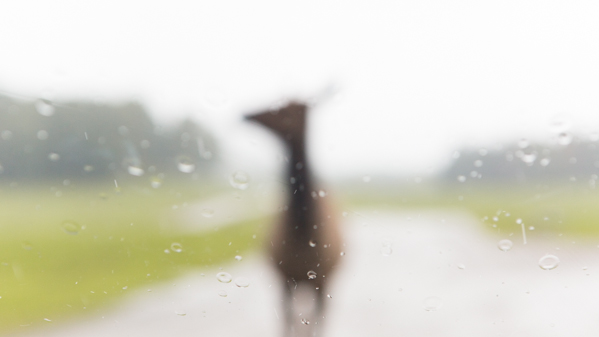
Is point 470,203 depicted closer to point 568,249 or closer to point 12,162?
point 568,249

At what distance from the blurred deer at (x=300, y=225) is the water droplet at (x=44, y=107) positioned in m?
0.74

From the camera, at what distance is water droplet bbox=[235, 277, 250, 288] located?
4.45 feet

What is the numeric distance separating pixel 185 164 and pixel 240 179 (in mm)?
213

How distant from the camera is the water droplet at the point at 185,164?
1.36 meters

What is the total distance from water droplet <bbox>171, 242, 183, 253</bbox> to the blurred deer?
0.34 m

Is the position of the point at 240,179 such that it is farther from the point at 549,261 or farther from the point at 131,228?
the point at 549,261

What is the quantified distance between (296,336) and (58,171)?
111 centimetres

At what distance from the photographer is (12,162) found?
1.41 meters

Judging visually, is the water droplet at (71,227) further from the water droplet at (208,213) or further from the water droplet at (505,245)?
the water droplet at (505,245)

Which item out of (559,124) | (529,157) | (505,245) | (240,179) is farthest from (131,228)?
(559,124)

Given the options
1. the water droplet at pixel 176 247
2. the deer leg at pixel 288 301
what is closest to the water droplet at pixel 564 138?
the deer leg at pixel 288 301

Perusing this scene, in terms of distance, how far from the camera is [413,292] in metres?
1.38

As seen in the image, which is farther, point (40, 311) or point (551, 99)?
point (40, 311)

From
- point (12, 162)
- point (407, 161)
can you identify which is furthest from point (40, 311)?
point (407, 161)
